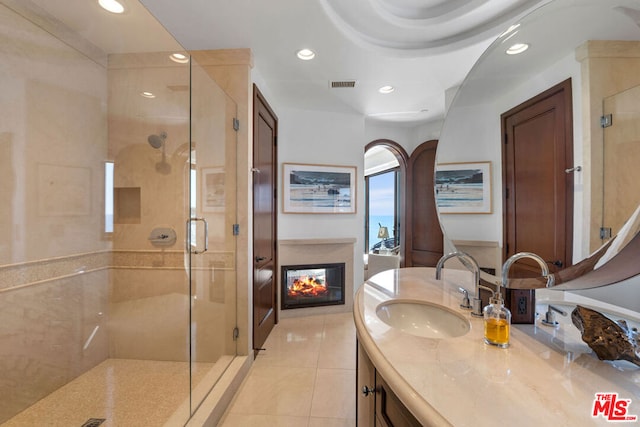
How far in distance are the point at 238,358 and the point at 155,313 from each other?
812mm

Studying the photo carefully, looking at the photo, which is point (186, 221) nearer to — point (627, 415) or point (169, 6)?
point (169, 6)

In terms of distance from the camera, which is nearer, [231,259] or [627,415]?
[627,415]

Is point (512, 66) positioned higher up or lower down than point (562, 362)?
higher up

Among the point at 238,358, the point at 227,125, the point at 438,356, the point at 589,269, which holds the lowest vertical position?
the point at 238,358

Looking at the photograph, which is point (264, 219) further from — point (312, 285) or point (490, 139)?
point (490, 139)

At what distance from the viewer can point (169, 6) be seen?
1665mm

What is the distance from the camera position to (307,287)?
337 cm

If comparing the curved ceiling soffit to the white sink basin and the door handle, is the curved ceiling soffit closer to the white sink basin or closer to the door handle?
the door handle

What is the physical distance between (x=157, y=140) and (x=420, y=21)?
7.37 feet

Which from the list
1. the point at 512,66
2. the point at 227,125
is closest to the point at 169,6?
the point at 227,125

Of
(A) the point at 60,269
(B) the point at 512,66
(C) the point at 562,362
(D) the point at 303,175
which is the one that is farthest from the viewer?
Result: (D) the point at 303,175

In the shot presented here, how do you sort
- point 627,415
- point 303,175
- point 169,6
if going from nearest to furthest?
point 627,415
point 169,6
point 303,175

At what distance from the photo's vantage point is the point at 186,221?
81.7 inches

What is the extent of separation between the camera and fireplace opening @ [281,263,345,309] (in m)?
3.26
